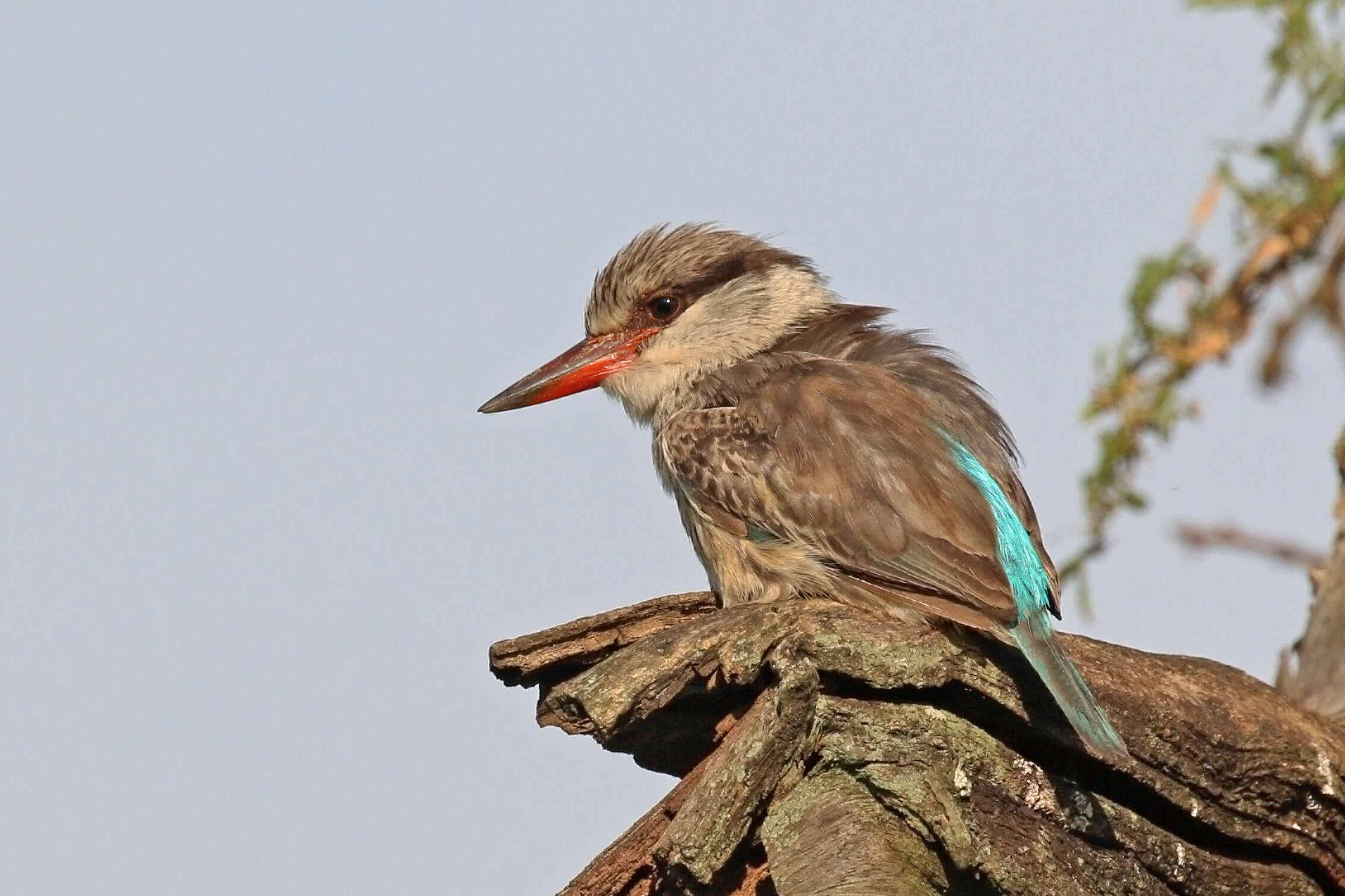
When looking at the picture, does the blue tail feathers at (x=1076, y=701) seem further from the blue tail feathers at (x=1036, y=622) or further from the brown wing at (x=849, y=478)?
the brown wing at (x=849, y=478)

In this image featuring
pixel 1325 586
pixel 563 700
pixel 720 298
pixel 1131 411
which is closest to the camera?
pixel 1131 411

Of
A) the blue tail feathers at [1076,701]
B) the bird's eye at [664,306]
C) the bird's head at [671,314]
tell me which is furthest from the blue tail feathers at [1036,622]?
the bird's eye at [664,306]

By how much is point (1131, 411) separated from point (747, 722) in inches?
35.8

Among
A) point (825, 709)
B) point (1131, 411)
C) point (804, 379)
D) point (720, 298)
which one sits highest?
point (720, 298)

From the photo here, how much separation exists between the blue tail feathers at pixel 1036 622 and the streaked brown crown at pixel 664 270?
57.7 inches

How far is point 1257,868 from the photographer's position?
388 centimetres

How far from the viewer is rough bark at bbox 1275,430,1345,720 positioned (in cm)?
470

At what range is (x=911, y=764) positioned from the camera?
346 cm

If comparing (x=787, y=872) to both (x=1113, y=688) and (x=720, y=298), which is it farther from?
(x=720, y=298)

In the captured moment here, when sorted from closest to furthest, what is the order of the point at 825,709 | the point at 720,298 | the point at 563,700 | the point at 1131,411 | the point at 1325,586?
the point at 1131,411 → the point at 825,709 → the point at 563,700 → the point at 1325,586 → the point at 720,298

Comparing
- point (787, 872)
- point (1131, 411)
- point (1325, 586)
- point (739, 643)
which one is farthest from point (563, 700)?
point (1325, 586)

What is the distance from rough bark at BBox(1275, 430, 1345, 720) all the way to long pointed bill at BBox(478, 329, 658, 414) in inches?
86.6

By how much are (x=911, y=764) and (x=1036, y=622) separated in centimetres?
80

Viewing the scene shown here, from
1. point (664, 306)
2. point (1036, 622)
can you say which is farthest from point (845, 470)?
point (664, 306)
